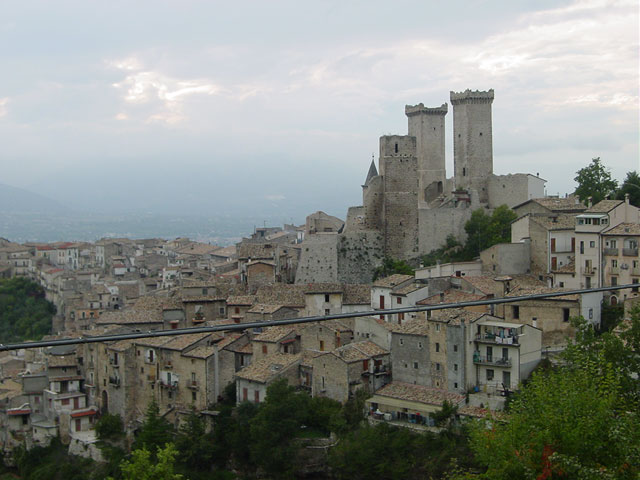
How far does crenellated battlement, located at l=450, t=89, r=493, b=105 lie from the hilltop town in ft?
0.26

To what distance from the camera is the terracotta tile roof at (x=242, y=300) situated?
3497cm

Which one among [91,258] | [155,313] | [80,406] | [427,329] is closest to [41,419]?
[80,406]

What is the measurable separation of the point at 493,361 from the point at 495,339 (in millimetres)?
720

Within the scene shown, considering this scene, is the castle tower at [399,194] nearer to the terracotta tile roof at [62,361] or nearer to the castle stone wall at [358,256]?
the castle stone wall at [358,256]

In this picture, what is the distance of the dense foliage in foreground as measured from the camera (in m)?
53.2

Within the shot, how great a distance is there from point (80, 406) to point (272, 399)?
38.9 ft

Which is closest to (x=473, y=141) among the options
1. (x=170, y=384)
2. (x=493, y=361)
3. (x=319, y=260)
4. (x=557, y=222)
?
(x=319, y=260)

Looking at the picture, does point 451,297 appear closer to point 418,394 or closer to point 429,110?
point 418,394

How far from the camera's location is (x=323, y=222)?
153ft

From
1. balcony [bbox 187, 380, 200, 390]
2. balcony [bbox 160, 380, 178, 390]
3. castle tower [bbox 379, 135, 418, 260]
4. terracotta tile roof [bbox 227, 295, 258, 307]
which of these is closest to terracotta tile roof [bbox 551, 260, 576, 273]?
castle tower [bbox 379, 135, 418, 260]

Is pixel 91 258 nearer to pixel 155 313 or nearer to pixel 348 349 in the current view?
pixel 155 313

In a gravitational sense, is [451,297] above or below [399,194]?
below

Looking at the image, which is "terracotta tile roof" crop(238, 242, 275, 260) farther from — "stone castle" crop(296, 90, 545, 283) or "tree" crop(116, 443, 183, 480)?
"tree" crop(116, 443, 183, 480)

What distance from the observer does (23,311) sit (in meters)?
57.5
